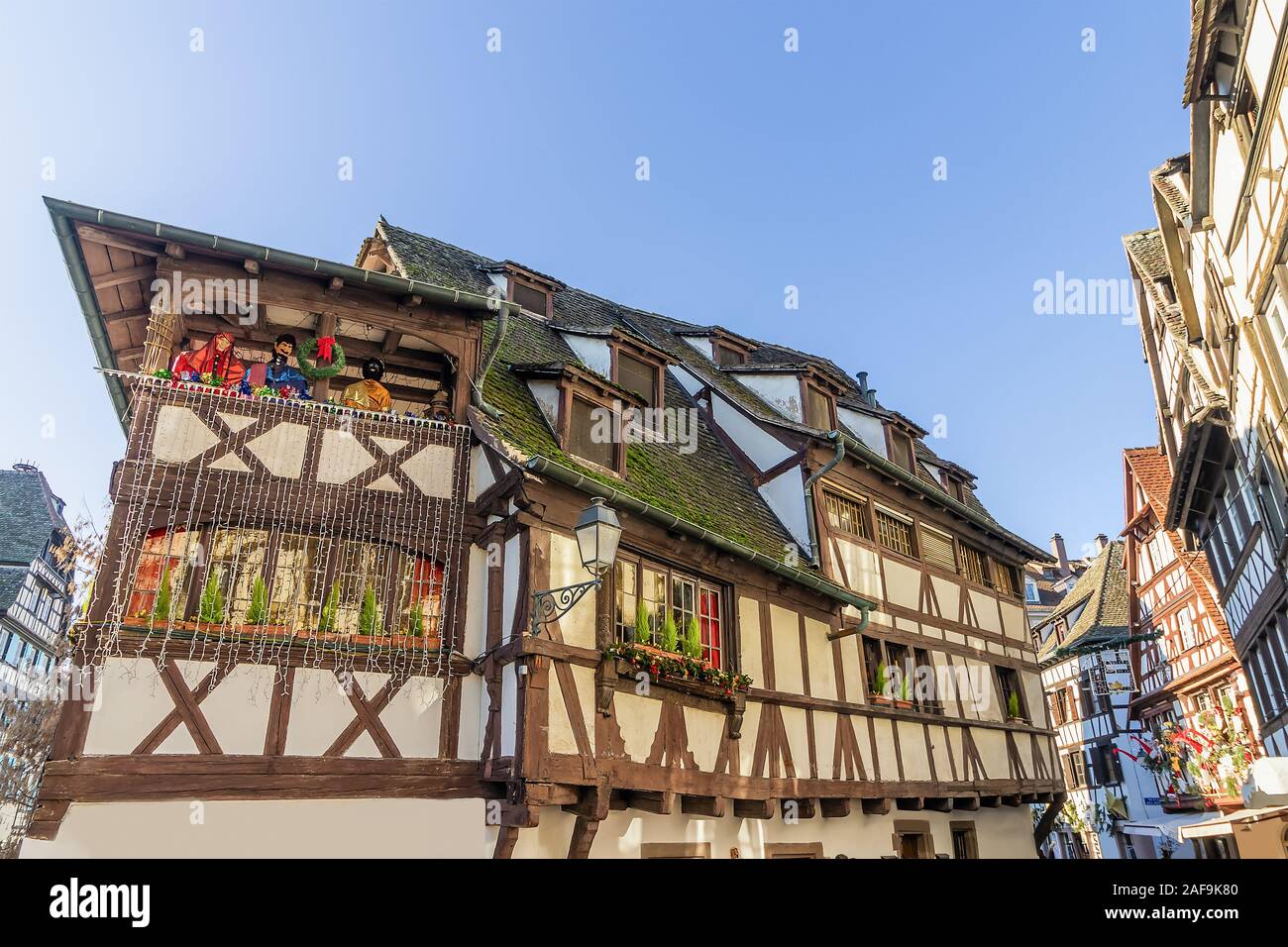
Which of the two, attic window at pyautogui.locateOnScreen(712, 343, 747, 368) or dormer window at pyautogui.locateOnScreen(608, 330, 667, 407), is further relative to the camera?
attic window at pyautogui.locateOnScreen(712, 343, 747, 368)

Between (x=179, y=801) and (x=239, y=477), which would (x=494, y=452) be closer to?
(x=239, y=477)

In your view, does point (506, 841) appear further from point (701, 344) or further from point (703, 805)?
point (701, 344)

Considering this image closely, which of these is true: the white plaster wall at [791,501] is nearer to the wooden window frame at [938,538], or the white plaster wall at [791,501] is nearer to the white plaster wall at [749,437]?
the white plaster wall at [749,437]

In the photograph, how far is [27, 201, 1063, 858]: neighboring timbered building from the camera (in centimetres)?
768

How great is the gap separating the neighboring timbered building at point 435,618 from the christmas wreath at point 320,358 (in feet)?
0.75

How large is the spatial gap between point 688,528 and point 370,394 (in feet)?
13.9

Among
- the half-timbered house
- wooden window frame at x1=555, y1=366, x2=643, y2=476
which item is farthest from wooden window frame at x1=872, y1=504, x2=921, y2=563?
the half-timbered house

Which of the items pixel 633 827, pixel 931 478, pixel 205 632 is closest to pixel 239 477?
pixel 205 632

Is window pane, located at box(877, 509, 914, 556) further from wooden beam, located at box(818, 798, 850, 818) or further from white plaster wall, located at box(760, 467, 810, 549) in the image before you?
wooden beam, located at box(818, 798, 850, 818)

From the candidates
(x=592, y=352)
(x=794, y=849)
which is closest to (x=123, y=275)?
(x=592, y=352)

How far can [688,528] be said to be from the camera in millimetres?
10133

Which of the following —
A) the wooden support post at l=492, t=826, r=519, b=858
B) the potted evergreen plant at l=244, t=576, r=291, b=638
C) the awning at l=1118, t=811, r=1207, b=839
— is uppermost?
the potted evergreen plant at l=244, t=576, r=291, b=638

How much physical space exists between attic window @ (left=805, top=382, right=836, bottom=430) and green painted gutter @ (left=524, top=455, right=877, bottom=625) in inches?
147
